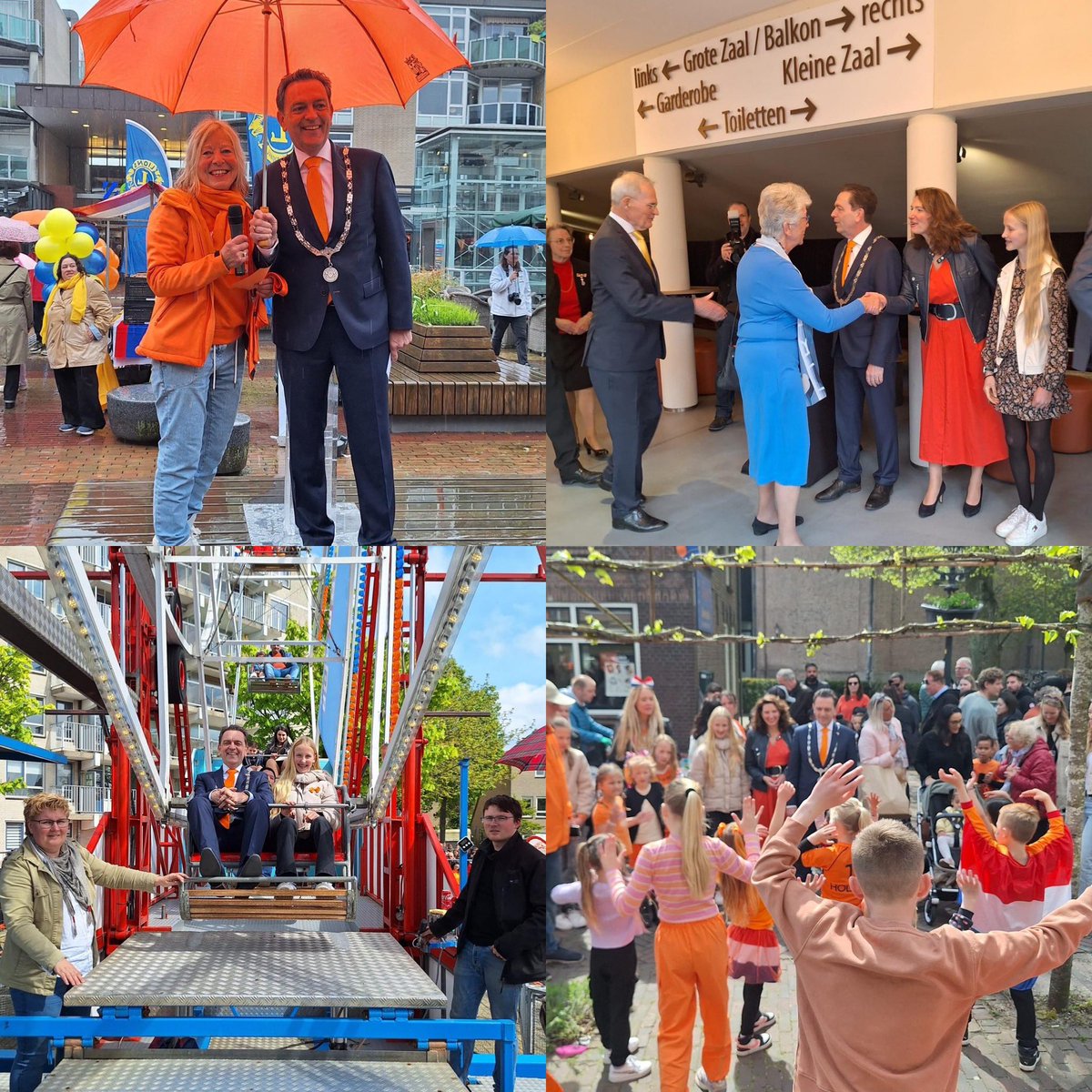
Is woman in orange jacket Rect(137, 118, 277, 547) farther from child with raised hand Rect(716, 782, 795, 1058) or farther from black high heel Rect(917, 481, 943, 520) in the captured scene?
black high heel Rect(917, 481, 943, 520)

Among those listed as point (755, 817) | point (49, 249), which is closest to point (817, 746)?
point (755, 817)

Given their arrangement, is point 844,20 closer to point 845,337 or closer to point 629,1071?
point 845,337

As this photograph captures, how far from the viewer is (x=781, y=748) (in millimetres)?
3811

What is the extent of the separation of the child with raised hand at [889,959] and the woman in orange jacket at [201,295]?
2131 mm

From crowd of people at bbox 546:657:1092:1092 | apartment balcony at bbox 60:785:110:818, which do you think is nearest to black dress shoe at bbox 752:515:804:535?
crowd of people at bbox 546:657:1092:1092

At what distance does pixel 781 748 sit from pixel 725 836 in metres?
0.32

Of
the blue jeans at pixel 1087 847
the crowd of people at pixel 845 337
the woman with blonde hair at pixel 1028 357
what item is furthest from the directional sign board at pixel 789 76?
the blue jeans at pixel 1087 847

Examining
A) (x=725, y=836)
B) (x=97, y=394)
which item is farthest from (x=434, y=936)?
(x=97, y=394)

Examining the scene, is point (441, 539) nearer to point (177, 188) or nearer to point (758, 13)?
point (177, 188)

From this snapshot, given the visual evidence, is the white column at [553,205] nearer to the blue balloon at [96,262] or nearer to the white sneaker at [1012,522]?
the blue balloon at [96,262]

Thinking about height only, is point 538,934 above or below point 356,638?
below

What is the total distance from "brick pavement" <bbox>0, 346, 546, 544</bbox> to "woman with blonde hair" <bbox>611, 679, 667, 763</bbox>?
103 centimetres

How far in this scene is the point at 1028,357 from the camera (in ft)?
13.4

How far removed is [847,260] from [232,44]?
81.2 inches
